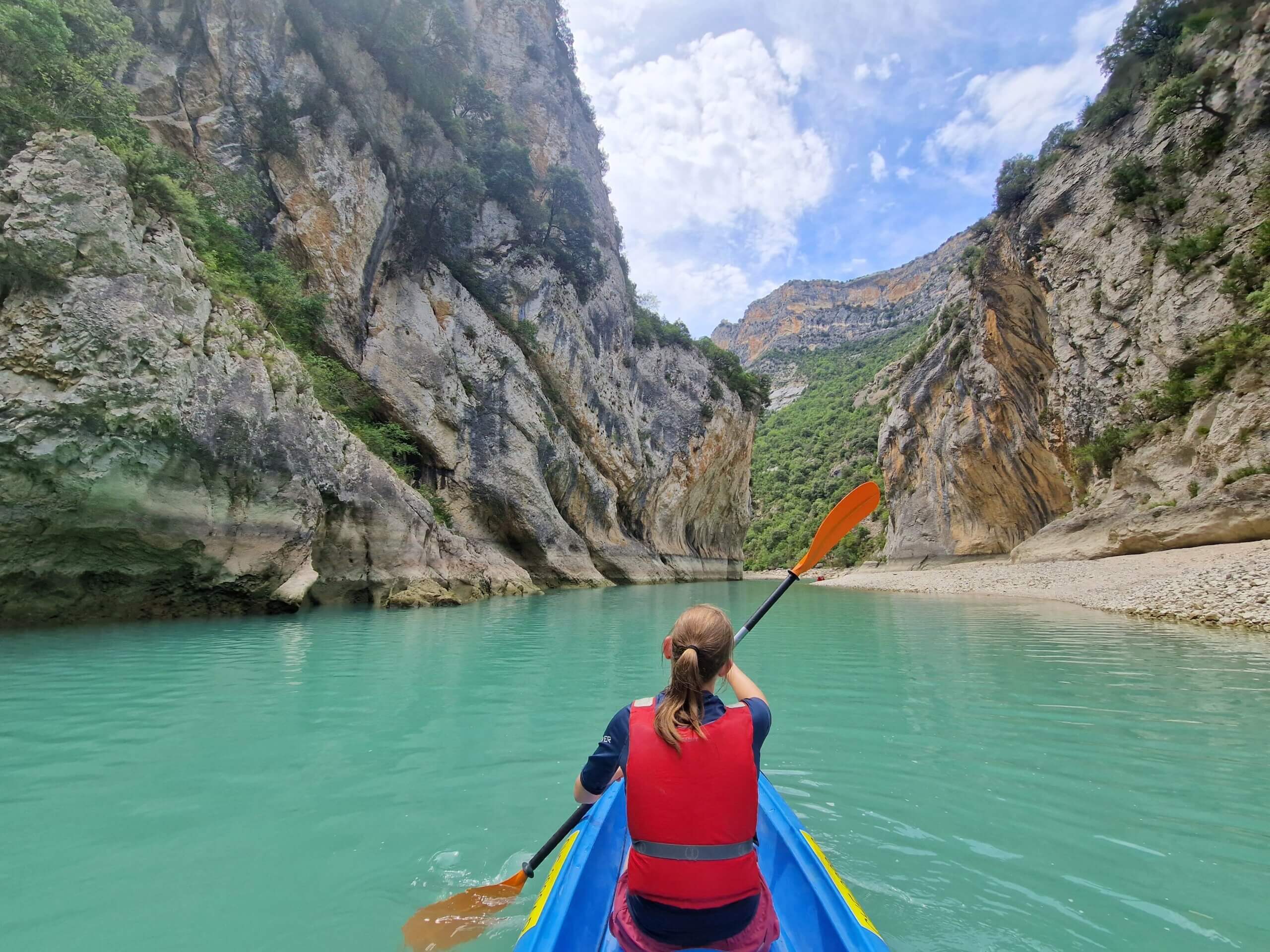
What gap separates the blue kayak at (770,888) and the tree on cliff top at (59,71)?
36.9ft

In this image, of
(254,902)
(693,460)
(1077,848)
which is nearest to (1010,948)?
(1077,848)

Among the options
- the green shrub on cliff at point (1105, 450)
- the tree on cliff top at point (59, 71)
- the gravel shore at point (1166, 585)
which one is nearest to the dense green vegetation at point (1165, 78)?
the green shrub on cliff at point (1105, 450)

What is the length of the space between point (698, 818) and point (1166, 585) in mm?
12966

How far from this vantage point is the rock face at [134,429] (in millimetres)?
7355

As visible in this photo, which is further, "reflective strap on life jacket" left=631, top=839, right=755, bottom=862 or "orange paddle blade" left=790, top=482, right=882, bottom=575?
"orange paddle blade" left=790, top=482, right=882, bottom=575

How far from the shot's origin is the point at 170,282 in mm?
9031

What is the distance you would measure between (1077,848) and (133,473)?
10830mm

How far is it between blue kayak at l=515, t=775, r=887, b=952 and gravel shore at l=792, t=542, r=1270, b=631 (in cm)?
925

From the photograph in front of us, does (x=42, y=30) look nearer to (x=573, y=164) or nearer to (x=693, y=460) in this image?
(x=573, y=164)

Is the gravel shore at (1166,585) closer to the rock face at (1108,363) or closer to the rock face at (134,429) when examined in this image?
the rock face at (1108,363)

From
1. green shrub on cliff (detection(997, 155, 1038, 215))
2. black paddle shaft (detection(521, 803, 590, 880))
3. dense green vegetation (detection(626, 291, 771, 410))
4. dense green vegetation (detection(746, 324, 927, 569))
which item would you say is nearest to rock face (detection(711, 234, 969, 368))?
dense green vegetation (detection(746, 324, 927, 569))

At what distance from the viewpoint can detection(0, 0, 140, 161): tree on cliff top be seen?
25.8 ft

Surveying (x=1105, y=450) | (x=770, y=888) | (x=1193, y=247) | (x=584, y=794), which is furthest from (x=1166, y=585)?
(x=584, y=794)

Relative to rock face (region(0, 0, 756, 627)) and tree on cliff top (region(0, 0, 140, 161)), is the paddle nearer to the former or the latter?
rock face (region(0, 0, 756, 627))
